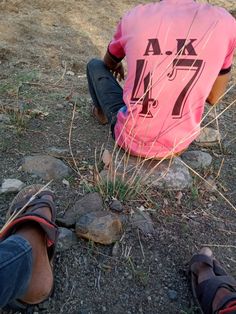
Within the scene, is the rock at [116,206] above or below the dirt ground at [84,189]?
above

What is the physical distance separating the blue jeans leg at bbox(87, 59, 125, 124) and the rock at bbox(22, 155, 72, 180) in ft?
1.32

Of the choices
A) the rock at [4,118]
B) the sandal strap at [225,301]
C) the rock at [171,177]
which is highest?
the sandal strap at [225,301]

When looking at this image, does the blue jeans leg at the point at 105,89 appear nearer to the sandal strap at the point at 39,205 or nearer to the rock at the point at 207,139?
the rock at the point at 207,139

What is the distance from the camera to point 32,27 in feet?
12.6

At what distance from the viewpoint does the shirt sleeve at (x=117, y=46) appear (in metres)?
2.24

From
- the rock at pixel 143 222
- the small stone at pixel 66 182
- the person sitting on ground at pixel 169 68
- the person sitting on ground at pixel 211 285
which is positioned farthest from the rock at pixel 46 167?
the person sitting on ground at pixel 211 285

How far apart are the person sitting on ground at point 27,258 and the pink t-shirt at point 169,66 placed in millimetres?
643

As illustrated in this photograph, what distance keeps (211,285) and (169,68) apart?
2.93ft

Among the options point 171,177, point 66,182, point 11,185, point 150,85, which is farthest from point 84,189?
point 150,85

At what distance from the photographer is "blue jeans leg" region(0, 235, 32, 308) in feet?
4.44

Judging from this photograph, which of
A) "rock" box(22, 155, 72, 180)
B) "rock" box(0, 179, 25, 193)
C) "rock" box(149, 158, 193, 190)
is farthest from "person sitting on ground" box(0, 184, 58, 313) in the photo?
"rock" box(149, 158, 193, 190)

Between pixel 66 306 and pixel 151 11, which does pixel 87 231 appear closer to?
pixel 66 306

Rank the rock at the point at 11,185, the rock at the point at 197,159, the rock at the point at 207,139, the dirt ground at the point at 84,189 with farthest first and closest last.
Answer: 1. the rock at the point at 207,139
2. the rock at the point at 197,159
3. the rock at the point at 11,185
4. the dirt ground at the point at 84,189

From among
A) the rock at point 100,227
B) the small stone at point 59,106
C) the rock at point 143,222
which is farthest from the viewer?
the small stone at point 59,106
